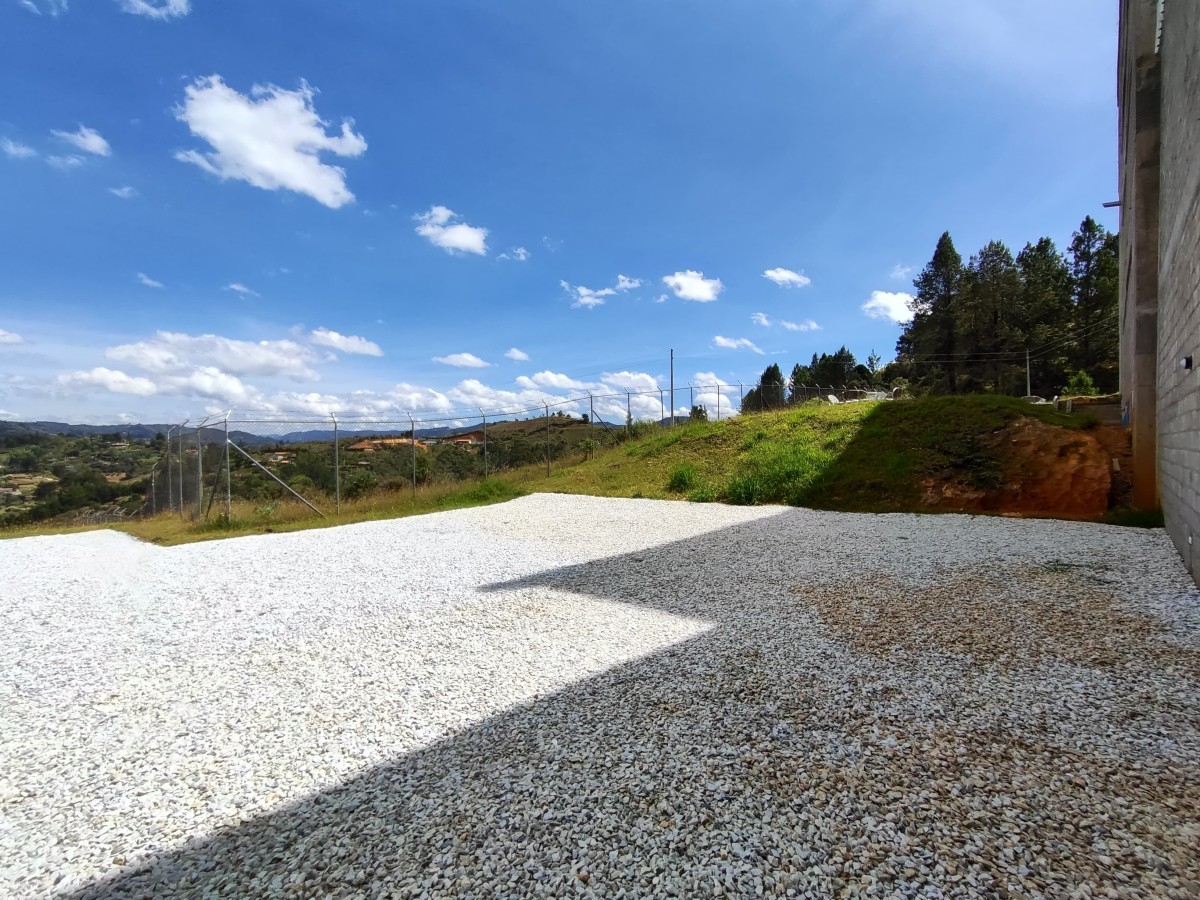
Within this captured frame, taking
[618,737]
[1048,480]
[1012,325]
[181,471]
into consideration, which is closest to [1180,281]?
[1048,480]

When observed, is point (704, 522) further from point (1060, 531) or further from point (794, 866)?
point (794, 866)

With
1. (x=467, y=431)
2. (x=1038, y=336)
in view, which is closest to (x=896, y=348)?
(x=1038, y=336)

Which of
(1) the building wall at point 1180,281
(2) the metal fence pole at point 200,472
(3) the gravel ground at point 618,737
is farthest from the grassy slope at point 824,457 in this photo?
(2) the metal fence pole at point 200,472

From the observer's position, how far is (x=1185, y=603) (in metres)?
4.04

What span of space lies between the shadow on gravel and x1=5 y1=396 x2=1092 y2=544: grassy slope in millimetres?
7961

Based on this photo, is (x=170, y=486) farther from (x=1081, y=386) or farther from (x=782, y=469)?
(x=1081, y=386)

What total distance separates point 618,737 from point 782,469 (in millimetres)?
9794

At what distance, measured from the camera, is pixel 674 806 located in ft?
6.64

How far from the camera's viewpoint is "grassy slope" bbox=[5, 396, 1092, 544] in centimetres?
1011

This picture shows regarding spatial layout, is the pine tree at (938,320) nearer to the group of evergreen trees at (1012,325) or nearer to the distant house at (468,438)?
the group of evergreen trees at (1012,325)

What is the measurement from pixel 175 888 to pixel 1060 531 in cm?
900

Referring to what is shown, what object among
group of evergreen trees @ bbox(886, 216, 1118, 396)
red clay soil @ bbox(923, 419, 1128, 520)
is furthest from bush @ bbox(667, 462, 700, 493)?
group of evergreen trees @ bbox(886, 216, 1118, 396)

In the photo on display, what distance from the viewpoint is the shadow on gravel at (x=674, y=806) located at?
172 centimetres

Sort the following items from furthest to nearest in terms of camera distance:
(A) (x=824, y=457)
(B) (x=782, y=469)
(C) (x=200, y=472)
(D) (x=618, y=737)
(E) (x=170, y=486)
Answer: (E) (x=170, y=486) < (A) (x=824, y=457) < (B) (x=782, y=469) < (C) (x=200, y=472) < (D) (x=618, y=737)
